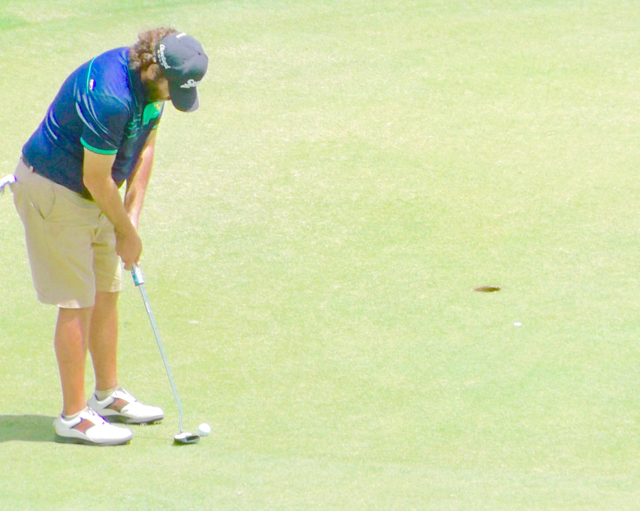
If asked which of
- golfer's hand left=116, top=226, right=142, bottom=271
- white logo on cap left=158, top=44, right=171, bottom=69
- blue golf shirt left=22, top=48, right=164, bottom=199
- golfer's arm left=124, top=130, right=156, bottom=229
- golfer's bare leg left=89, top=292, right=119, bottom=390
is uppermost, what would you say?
white logo on cap left=158, top=44, right=171, bottom=69

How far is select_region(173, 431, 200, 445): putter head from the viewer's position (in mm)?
3799

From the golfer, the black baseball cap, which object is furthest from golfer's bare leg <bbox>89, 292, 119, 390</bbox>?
the black baseball cap

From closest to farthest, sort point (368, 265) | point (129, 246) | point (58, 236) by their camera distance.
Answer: point (58, 236) < point (129, 246) < point (368, 265)

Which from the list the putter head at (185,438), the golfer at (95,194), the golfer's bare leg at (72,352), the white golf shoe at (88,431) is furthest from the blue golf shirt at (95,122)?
the putter head at (185,438)

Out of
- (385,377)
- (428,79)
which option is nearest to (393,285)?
(385,377)

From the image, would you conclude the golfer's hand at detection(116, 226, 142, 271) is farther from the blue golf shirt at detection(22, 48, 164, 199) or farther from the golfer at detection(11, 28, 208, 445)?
the blue golf shirt at detection(22, 48, 164, 199)

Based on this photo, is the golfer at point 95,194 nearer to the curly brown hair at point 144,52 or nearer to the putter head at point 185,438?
the curly brown hair at point 144,52

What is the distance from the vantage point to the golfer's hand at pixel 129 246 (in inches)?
149

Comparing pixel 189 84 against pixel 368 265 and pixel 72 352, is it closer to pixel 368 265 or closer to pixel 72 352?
pixel 72 352

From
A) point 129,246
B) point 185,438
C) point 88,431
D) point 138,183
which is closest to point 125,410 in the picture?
point 88,431

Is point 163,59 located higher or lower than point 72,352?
higher

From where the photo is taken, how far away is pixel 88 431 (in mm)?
3822

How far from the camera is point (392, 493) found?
3332mm

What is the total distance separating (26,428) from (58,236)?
2.72 ft
